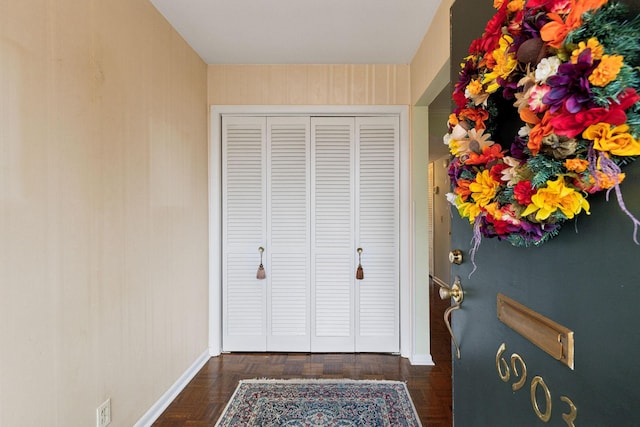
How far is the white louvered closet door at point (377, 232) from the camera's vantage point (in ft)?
9.39

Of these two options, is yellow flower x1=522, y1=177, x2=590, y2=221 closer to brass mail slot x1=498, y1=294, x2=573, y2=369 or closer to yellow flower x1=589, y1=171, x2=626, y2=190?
yellow flower x1=589, y1=171, x2=626, y2=190

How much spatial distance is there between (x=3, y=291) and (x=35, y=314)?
0.16m

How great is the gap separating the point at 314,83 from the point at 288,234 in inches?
51.5

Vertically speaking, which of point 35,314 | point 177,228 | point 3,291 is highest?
point 177,228

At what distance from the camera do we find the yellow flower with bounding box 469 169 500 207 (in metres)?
0.80

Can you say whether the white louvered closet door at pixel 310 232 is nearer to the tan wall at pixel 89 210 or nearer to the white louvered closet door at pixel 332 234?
the white louvered closet door at pixel 332 234

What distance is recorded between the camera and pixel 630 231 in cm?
55

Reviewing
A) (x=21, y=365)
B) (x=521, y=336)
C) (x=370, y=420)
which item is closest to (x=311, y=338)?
(x=370, y=420)

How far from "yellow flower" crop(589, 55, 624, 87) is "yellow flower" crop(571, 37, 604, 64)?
0.5 inches

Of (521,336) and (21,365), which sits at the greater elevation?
(521,336)

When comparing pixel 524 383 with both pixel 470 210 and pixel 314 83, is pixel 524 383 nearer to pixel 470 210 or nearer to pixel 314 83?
pixel 470 210

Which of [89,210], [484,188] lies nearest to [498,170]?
[484,188]

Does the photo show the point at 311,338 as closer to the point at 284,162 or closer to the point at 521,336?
the point at 284,162

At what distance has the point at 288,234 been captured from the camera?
9.55ft
